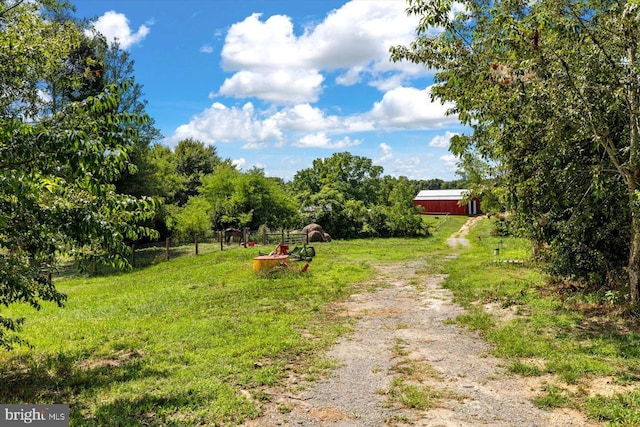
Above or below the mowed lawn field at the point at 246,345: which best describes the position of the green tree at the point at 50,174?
above

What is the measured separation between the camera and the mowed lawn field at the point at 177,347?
217 inches

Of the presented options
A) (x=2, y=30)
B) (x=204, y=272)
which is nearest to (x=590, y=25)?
(x=2, y=30)

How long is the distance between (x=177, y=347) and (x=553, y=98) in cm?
805

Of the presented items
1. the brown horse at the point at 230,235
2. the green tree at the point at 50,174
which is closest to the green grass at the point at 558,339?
the green tree at the point at 50,174

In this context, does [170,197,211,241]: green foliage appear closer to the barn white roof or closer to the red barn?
the red barn

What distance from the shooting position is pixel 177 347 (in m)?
8.04

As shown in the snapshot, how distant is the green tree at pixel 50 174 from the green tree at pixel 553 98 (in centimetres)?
601

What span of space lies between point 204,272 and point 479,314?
11.6 meters

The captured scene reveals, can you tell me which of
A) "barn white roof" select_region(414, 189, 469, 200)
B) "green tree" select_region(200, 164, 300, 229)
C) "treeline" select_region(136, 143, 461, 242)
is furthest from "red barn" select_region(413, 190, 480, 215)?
"green tree" select_region(200, 164, 300, 229)

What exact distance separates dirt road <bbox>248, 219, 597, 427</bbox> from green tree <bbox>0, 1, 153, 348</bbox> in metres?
3.10

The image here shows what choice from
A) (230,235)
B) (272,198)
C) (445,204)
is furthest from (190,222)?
(445,204)

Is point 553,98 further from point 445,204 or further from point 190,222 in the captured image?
point 445,204

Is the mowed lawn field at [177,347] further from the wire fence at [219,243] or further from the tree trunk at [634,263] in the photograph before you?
the wire fence at [219,243]

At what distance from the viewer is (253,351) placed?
748 cm
